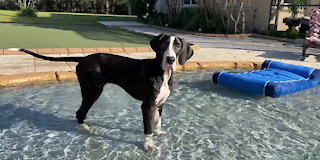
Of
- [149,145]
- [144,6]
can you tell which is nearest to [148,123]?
[149,145]

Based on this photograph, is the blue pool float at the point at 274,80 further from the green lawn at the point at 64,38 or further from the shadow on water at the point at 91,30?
the shadow on water at the point at 91,30

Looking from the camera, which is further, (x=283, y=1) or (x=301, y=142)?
(x=283, y=1)

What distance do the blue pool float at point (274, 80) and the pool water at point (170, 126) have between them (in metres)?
0.16

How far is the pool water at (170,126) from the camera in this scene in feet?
9.96

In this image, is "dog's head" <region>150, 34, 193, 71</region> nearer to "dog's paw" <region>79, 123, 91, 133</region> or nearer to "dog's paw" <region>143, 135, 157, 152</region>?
"dog's paw" <region>143, 135, 157, 152</region>

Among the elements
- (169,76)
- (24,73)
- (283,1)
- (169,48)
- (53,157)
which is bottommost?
(53,157)

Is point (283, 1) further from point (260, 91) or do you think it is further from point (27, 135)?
point (27, 135)

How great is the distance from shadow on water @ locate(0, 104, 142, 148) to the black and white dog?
22 cm

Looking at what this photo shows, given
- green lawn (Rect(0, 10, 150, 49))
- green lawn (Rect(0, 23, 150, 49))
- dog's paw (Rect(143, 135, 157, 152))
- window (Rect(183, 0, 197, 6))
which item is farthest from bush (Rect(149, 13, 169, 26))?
dog's paw (Rect(143, 135, 157, 152))

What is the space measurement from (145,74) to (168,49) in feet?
1.50

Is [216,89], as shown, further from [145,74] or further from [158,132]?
[145,74]

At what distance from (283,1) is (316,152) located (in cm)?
1542

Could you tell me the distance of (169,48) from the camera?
257 centimetres

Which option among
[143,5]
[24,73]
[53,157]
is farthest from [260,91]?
[143,5]
